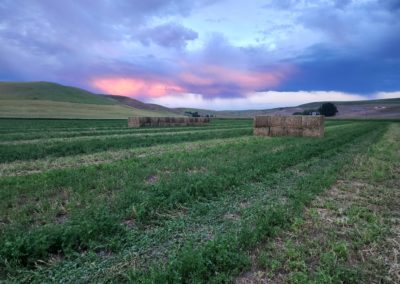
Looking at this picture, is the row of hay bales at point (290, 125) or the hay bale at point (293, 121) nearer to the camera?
the row of hay bales at point (290, 125)

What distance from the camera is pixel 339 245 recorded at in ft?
12.7

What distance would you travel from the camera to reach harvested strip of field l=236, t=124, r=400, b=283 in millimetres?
3273

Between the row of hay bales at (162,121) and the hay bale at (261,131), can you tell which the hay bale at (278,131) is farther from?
the row of hay bales at (162,121)

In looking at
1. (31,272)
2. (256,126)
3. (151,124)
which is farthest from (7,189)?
(151,124)

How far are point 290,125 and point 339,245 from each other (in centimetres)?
1783

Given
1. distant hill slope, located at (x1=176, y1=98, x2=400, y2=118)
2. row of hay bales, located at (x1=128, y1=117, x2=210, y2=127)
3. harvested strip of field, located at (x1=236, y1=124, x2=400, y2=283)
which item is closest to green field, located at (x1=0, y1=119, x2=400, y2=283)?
harvested strip of field, located at (x1=236, y1=124, x2=400, y2=283)

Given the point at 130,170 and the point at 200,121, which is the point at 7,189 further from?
the point at 200,121

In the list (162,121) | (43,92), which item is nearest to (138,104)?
(43,92)

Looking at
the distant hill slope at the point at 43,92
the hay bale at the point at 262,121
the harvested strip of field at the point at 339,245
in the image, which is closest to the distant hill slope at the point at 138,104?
the distant hill slope at the point at 43,92

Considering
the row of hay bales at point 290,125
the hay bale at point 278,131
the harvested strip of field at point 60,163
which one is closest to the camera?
the harvested strip of field at point 60,163

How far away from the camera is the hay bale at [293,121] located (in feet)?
67.6

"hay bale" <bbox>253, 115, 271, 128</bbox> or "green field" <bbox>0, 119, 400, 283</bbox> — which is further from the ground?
"hay bale" <bbox>253, 115, 271, 128</bbox>

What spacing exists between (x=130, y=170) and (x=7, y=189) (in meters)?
3.12

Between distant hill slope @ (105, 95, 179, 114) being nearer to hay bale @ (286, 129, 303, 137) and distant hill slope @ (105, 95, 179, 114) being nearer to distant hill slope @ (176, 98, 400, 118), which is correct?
distant hill slope @ (176, 98, 400, 118)
